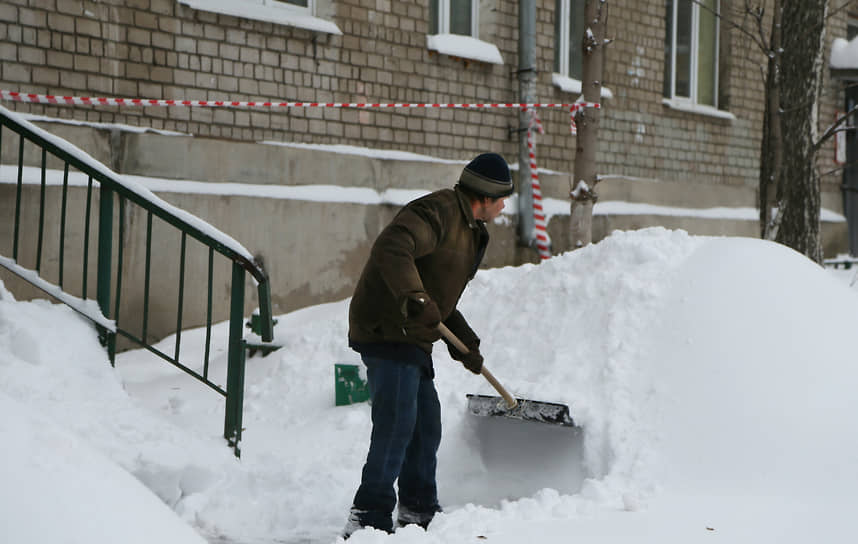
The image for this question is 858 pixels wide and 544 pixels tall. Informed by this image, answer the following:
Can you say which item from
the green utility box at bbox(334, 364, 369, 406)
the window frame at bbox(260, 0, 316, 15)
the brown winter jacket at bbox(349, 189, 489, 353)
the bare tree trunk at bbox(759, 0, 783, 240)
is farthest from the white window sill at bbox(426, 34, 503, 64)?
the brown winter jacket at bbox(349, 189, 489, 353)

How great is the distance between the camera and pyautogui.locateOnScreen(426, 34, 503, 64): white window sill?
898 cm

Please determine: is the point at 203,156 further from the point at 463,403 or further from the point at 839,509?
the point at 839,509

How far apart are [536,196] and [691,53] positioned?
435 cm

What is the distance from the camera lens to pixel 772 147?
9.45 metres

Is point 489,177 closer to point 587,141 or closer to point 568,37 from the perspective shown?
point 587,141

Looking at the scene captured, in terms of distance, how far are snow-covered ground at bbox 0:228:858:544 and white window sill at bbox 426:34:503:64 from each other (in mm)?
3793

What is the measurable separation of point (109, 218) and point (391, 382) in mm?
1898

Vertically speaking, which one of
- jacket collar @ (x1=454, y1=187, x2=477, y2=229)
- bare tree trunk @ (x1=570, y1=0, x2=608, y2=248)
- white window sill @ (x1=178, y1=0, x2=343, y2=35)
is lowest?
jacket collar @ (x1=454, y1=187, x2=477, y2=229)

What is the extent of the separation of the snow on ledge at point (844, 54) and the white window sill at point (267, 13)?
8.84 metres

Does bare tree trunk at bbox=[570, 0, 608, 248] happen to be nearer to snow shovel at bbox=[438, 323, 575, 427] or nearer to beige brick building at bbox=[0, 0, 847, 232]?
beige brick building at bbox=[0, 0, 847, 232]

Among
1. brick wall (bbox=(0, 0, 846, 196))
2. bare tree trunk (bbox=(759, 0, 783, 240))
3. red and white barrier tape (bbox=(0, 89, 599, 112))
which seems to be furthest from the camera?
bare tree trunk (bbox=(759, 0, 783, 240))

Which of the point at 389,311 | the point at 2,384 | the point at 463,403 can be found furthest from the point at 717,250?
the point at 2,384

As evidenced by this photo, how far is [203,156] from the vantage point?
Answer: 730cm

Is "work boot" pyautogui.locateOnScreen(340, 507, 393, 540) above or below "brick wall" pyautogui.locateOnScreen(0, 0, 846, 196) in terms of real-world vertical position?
below
